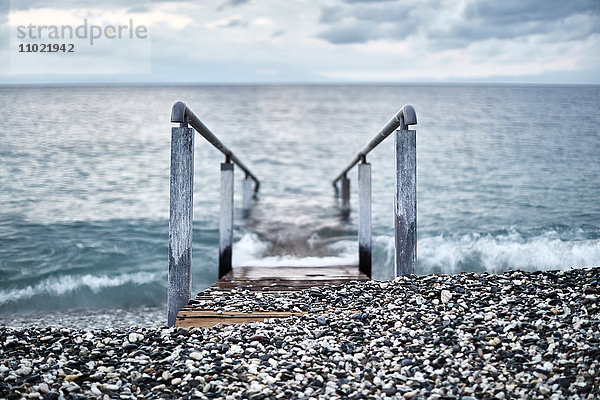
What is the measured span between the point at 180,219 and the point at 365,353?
1.68 meters

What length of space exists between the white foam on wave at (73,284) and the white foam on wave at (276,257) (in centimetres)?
143

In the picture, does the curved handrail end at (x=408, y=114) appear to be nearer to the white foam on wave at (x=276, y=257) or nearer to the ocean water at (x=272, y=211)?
the white foam on wave at (x=276, y=257)

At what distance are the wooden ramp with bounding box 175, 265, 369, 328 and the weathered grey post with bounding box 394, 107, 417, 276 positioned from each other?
913 millimetres

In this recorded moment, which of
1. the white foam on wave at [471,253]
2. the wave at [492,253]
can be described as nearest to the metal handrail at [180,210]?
the white foam on wave at [471,253]

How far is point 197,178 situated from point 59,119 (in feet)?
72.7

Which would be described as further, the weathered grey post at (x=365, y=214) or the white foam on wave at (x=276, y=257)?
the white foam on wave at (x=276, y=257)

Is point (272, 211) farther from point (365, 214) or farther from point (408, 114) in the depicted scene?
point (408, 114)

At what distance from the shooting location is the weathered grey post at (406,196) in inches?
146

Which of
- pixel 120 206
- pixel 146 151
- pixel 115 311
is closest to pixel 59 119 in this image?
pixel 146 151

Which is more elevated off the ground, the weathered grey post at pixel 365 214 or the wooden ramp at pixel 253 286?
the weathered grey post at pixel 365 214

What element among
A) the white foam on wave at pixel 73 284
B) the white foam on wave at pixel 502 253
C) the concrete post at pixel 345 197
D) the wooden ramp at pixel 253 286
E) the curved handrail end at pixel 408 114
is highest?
the curved handrail end at pixel 408 114

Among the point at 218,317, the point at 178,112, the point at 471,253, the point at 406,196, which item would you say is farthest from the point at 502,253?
the point at 178,112

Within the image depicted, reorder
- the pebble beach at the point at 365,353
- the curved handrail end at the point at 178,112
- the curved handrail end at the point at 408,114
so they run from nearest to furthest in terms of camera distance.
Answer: the pebble beach at the point at 365,353 < the curved handrail end at the point at 178,112 < the curved handrail end at the point at 408,114

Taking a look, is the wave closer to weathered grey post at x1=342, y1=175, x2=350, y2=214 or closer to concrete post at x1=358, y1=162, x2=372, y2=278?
weathered grey post at x1=342, y1=175, x2=350, y2=214
